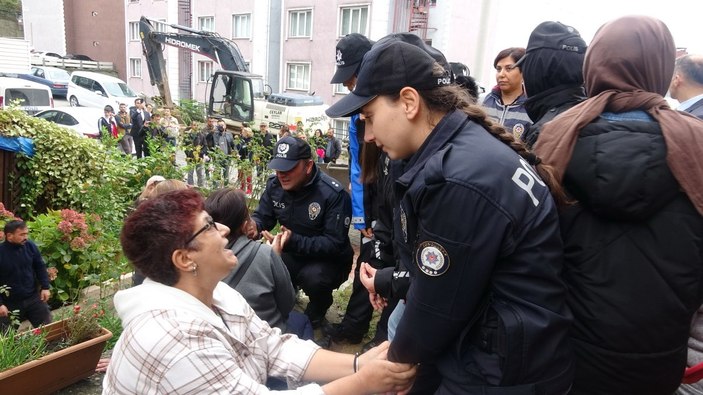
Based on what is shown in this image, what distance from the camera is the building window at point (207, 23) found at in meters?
26.7

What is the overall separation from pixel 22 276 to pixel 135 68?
105 feet

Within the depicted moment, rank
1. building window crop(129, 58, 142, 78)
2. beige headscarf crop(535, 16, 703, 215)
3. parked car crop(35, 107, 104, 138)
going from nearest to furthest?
beige headscarf crop(535, 16, 703, 215)
parked car crop(35, 107, 104, 138)
building window crop(129, 58, 142, 78)

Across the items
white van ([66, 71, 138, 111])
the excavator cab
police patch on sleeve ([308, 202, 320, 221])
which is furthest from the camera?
white van ([66, 71, 138, 111])

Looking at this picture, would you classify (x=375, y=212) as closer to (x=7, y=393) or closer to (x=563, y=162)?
(x=563, y=162)

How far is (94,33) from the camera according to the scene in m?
36.9

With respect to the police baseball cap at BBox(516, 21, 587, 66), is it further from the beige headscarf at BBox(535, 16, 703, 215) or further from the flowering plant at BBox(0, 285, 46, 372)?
the flowering plant at BBox(0, 285, 46, 372)

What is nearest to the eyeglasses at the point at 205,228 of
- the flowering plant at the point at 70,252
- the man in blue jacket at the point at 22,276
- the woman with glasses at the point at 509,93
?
the woman with glasses at the point at 509,93

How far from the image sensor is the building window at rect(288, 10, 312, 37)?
22869mm

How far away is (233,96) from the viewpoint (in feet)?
54.2

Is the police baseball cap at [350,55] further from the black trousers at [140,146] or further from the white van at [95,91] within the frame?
the white van at [95,91]

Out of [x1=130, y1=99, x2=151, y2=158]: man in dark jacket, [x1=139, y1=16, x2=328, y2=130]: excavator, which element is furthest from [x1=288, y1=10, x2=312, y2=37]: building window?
[x1=130, y1=99, x2=151, y2=158]: man in dark jacket

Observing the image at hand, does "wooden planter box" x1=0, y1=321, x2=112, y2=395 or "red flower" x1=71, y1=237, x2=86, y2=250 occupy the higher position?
"red flower" x1=71, y1=237, x2=86, y2=250

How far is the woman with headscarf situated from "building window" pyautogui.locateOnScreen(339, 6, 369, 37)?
65.0 ft

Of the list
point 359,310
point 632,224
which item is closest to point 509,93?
point 359,310
